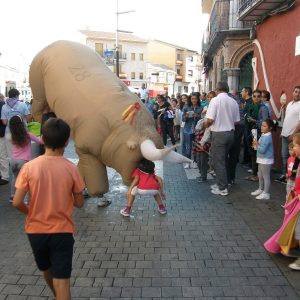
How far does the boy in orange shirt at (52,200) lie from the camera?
296 cm

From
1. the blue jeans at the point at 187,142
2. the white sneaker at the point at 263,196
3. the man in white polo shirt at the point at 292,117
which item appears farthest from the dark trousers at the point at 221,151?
the blue jeans at the point at 187,142

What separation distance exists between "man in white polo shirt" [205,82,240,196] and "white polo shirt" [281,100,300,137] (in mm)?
1068

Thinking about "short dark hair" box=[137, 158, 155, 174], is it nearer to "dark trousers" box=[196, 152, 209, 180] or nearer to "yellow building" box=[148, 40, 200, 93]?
"dark trousers" box=[196, 152, 209, 180]

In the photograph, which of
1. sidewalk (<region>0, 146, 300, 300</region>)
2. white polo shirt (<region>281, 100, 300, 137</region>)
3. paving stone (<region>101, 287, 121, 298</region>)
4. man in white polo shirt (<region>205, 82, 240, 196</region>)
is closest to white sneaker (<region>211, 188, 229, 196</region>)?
man in white polo shirt (<region>205, 82, 240, 196</region>)

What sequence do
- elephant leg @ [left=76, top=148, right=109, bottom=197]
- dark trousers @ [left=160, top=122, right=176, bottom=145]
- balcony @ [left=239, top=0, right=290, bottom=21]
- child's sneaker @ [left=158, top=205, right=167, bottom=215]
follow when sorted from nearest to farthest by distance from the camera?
A: elephant leg @ [left=76, top=148, right=109, bottom=197], child's sneaker @ [left=158, top=205, right=167, bottom=215], balcony @ [left=239, top=0, right=290, bottom=21], dark trousers @ [left=160, top=122, right=176, bottom=145]

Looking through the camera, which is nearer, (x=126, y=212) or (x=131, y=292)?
(x=131, y=292)

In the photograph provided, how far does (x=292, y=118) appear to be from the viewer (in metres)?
7.55

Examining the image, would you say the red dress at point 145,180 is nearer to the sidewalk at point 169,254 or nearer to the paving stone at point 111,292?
the sidewalk at point 169,254

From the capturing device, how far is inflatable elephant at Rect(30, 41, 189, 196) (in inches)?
217

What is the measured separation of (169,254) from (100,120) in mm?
2096

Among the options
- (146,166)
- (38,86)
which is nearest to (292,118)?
(146,166)

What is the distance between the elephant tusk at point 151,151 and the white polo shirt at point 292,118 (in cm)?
331

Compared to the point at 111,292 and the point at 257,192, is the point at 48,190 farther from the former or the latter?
the point at 257,192

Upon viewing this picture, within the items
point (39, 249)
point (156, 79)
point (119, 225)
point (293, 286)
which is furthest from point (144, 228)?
point (156, 79)
